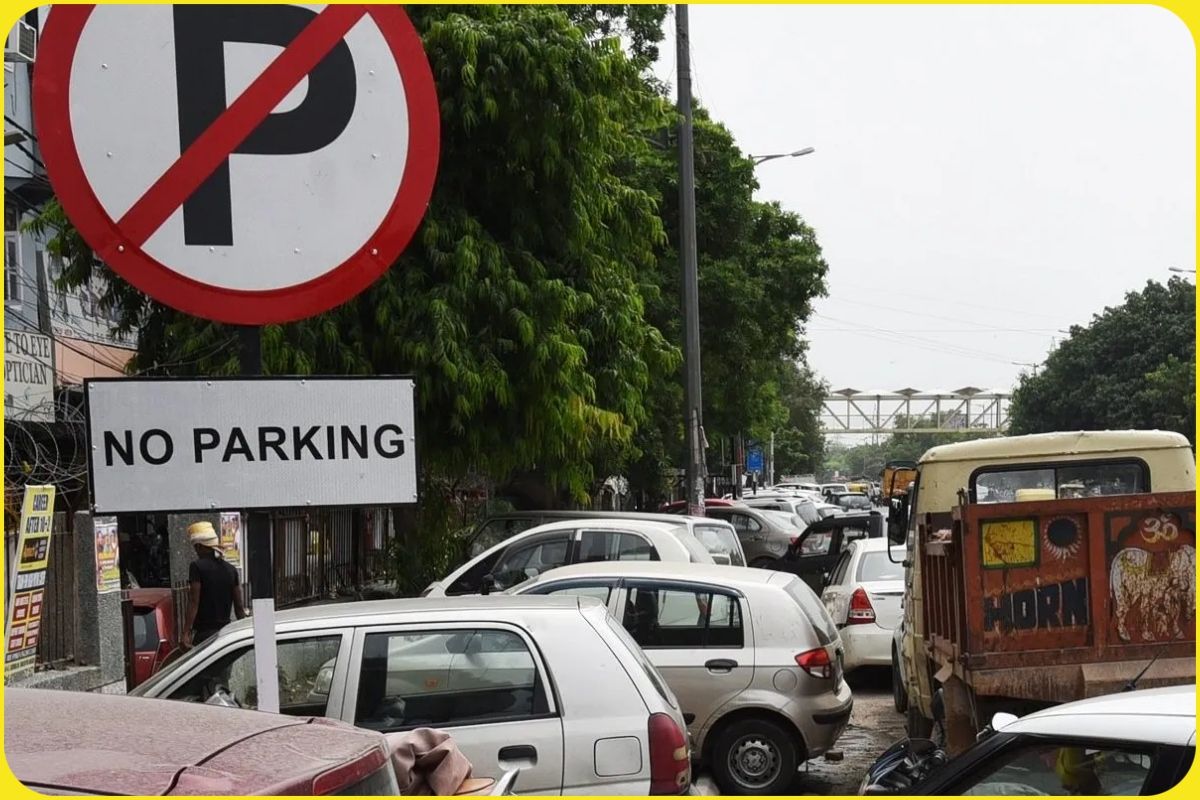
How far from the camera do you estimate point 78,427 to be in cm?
1488

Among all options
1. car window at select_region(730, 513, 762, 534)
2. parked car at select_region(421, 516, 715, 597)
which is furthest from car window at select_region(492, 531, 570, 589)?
car window at select_region(730, 513, 762, 534)

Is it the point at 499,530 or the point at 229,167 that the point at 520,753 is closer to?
the point at 229,167

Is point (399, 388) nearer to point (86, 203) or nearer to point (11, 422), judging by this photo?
point (86, 203)

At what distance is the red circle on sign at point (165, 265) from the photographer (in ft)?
9.30

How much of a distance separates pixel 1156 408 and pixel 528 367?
4884 centimetres

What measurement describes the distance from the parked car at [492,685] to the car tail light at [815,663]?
9.75 feet

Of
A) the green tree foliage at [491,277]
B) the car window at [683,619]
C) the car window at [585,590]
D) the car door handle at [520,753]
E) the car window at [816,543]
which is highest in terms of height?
the green tree foliage at [491,277]

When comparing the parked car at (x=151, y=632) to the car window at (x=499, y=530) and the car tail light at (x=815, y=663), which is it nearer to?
the car window at (x=499, y=530)

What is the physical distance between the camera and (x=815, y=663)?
8.98m

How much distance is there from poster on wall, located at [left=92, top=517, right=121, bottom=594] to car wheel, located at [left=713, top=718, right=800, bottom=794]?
5.17 metres

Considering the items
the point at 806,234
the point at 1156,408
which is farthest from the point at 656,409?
the point at 1156,408

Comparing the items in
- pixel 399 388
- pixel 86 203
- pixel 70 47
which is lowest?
pixel 399 388

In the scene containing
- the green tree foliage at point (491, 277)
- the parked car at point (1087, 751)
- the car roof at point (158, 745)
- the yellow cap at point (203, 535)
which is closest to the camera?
the car roof at point (158, 745)

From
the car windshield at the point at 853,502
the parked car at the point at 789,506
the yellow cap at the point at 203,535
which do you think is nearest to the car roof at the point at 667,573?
the yellow cap at the point at 203,535
